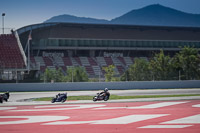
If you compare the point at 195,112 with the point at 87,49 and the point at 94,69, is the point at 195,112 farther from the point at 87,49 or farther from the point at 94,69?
the point at 87,49

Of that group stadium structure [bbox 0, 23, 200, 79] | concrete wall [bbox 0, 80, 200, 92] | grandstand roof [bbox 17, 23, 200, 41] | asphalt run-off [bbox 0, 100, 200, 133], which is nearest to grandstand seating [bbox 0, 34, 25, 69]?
stadium structure [bbox 0, 23, 200, 79]

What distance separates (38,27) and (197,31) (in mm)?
35093

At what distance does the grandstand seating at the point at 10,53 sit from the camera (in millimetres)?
57281

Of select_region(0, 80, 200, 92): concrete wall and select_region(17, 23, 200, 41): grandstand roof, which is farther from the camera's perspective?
select_region(17, 23, 200, 41): grandstand roof

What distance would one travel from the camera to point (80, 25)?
7475 cm

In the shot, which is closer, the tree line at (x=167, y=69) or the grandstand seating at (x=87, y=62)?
the tree line at (x=167, y=69)

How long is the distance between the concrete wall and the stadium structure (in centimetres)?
2168

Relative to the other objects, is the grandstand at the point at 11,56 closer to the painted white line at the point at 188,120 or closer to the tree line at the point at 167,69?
the tree line at the point at 167,69

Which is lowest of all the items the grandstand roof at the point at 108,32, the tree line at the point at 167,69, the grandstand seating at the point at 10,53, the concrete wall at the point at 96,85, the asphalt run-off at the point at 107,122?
the asphalt run-off at the point at 107,122

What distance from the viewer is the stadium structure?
70.6m

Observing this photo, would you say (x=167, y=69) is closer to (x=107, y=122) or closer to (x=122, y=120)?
(x=122, y=120)

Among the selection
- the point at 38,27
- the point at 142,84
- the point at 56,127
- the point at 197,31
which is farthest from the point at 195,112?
the point at 197,31

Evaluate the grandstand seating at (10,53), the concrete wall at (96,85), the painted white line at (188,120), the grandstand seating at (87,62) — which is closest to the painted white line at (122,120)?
the painted white line at (188,120)

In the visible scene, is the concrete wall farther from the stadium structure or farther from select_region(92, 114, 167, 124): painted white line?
select_region(92, 114, 167, 124): painted white line
